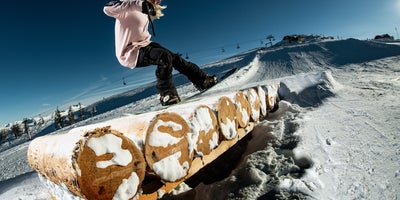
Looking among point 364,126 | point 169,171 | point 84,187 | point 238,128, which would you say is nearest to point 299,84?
point 364,126

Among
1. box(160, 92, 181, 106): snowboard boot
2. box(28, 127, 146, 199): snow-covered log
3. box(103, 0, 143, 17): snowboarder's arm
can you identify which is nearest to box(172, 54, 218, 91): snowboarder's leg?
box(160, 92, 181, 106): snowboard boot

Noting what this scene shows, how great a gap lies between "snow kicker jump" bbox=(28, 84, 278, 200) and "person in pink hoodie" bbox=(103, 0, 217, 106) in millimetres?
1743

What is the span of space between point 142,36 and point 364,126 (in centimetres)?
289

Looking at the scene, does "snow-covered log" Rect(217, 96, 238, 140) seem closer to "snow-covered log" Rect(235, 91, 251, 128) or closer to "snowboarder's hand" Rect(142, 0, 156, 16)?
"snow-covered log" Rect(235, 91, 251, 128)

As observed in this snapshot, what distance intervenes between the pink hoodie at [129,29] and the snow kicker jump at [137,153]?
1.90 metres

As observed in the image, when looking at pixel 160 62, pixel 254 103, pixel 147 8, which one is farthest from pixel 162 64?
pixel 254 103

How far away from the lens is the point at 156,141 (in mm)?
1478

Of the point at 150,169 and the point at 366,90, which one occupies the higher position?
the point at 150,169

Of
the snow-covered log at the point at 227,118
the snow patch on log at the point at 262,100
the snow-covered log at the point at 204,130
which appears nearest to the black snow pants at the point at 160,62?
the snow patch on log at the point at 262,100

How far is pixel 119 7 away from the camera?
11.0 ft

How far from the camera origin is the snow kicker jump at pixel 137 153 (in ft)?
3.90

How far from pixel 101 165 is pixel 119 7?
265cm

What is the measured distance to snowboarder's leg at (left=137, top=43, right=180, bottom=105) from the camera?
3668 millimetres

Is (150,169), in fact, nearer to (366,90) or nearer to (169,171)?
(169,171)
